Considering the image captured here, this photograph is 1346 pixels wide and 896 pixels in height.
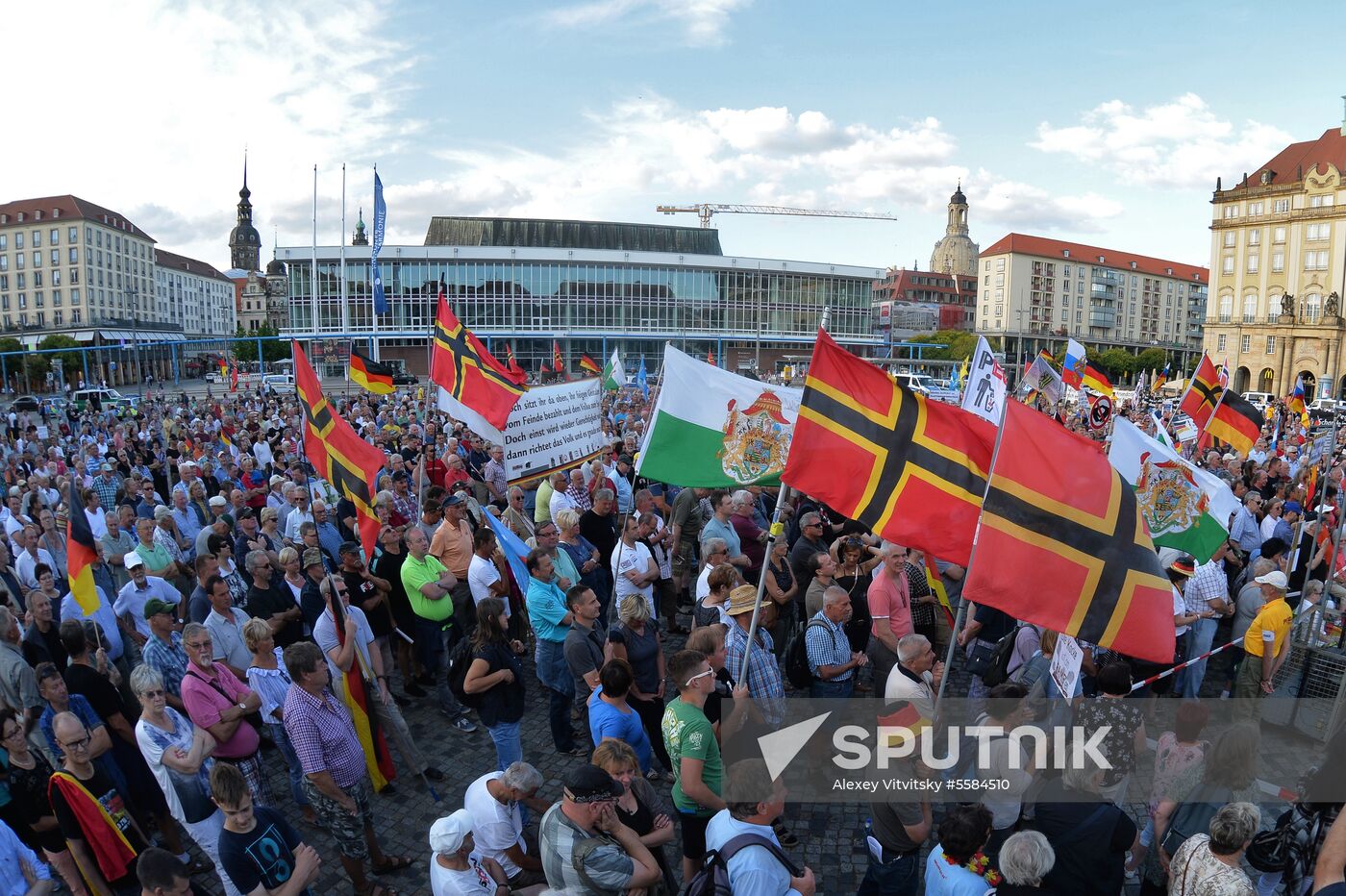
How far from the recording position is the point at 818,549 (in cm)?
766

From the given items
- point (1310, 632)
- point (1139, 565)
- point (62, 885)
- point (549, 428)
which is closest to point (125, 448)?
point (549, 428)

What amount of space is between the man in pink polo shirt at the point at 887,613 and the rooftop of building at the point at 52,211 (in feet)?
411

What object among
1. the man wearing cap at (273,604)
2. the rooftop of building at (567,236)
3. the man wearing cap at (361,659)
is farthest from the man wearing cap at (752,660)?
the rooftop of building at (567,236)

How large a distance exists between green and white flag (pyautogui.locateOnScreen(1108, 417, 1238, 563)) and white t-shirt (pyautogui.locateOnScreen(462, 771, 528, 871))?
244 inches

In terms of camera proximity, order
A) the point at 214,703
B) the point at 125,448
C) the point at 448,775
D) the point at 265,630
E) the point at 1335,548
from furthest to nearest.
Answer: the point at 125,448
the point at 1335,548
the point at 448,775
the point at 265,630
the point at 214,703

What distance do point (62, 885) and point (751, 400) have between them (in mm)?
6390

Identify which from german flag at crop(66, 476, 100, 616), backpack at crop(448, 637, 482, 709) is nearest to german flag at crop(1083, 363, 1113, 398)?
backpack at crop(448, 637, 482, 709)

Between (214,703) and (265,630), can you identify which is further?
(265,630)

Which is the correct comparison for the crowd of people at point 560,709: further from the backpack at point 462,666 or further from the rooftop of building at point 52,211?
the rooftop of building at point 52,211

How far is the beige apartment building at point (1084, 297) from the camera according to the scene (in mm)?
106375

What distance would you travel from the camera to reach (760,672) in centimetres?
529

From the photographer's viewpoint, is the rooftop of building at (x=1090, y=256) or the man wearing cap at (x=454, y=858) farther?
the rooftop of building at (x=1090, y=256)

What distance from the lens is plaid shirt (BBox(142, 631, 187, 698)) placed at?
5.56 meters

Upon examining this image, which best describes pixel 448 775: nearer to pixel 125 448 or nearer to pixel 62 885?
pixel 62 885
